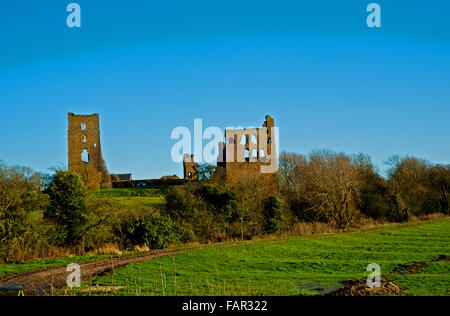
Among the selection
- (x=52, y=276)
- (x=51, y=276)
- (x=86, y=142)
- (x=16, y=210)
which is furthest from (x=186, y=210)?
(x=86, y=142)

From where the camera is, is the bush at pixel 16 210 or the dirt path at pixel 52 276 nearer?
the dirt path at pixel 52 276

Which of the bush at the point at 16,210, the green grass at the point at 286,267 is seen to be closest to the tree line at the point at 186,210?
the bush at the point at 16,210

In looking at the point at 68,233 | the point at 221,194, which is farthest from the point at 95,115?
the point at 68,233

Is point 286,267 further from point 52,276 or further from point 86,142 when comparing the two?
point 86,142

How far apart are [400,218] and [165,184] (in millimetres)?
25894

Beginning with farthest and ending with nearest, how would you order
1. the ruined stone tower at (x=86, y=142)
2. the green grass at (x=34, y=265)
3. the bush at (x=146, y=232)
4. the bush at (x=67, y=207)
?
the ruined stone tower at (x=86, y=142) < the bush at (x=146, y=232) < the bush at (x=67, y=207) < the green grass at (x=34, y=265)

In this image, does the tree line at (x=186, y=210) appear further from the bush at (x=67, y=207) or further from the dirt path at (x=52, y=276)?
the dirt path at (x=52, y=276)

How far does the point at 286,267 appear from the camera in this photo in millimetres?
14477

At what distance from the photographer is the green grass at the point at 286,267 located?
33.7 ft

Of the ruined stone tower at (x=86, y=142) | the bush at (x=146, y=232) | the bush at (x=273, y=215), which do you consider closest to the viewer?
the bush at (x=146, y=232)

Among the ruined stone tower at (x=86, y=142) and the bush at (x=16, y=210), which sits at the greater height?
the ruined stone tower at (x=86, y=142)

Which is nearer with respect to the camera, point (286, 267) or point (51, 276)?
point (51, 276)
